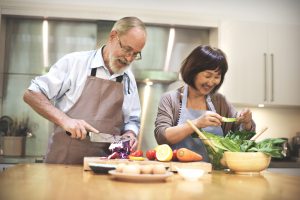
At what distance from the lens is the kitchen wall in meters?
2.90

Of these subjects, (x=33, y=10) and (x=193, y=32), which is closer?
(x=33, y=10)

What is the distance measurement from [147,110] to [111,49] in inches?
51.4

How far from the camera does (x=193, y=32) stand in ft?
10.7

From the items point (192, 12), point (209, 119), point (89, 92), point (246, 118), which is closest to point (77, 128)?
point (89, 92)

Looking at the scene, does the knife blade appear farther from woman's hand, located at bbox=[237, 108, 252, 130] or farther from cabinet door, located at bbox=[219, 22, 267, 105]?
cabinet door, located at bbox=[219, 22, 267, 105]

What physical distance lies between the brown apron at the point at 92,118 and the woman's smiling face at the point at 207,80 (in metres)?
0.40

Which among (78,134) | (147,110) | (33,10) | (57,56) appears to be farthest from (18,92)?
(78,134)

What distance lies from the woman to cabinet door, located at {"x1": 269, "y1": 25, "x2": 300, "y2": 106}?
140 centimetres

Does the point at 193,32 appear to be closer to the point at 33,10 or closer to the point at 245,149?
the point at 33,10

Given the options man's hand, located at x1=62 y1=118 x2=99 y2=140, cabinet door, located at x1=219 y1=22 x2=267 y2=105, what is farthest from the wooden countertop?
cabinet door, located at x1=219 y1=22 x2=267 y2=105

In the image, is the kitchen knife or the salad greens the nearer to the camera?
the salad greens

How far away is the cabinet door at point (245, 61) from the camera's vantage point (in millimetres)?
3068

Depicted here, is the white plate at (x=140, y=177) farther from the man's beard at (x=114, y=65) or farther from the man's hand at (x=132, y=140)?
the man's beard at (x=114, y=65)

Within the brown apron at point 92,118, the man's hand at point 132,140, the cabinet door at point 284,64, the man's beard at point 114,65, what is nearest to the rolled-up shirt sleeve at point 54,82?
the brown apron at point 92,118
